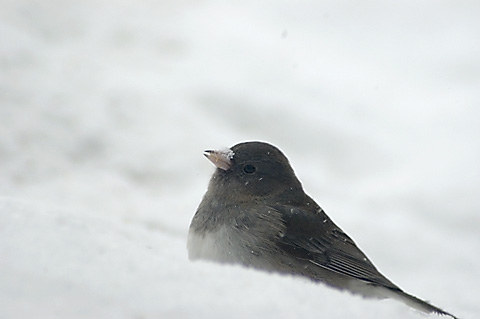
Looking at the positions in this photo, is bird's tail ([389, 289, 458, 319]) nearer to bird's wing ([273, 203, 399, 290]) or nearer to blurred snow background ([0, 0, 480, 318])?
bird's wing ([273, 203, 399, 290])

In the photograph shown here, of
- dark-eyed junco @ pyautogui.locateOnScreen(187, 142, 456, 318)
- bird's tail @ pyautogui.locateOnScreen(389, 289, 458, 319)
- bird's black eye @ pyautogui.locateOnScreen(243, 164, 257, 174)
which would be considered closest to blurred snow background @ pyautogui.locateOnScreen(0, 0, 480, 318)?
dark-eyed junco @ pyautogui.locateOnScreen(187, 142, 456, 318)

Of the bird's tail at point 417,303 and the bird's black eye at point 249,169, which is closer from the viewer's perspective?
the bird's tail at point 417,303

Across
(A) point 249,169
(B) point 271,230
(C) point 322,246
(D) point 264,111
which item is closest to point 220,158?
(A) point 249,169

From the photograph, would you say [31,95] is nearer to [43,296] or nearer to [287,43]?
[287,43]

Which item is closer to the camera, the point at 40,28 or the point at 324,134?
the point at 324,134

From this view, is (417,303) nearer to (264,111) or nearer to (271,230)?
(271,230)

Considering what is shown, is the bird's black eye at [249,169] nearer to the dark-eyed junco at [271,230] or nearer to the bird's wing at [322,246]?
the dark-eyed junco at [271,230]

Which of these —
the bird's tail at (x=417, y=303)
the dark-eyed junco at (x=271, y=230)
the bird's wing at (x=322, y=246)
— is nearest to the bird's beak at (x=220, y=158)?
the dark-eyed junco at (x=271, y=230)

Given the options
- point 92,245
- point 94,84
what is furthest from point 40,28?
point 92,245

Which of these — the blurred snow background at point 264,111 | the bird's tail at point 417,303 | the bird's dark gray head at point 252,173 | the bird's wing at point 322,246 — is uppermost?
the blurred snow background at point 264,111
